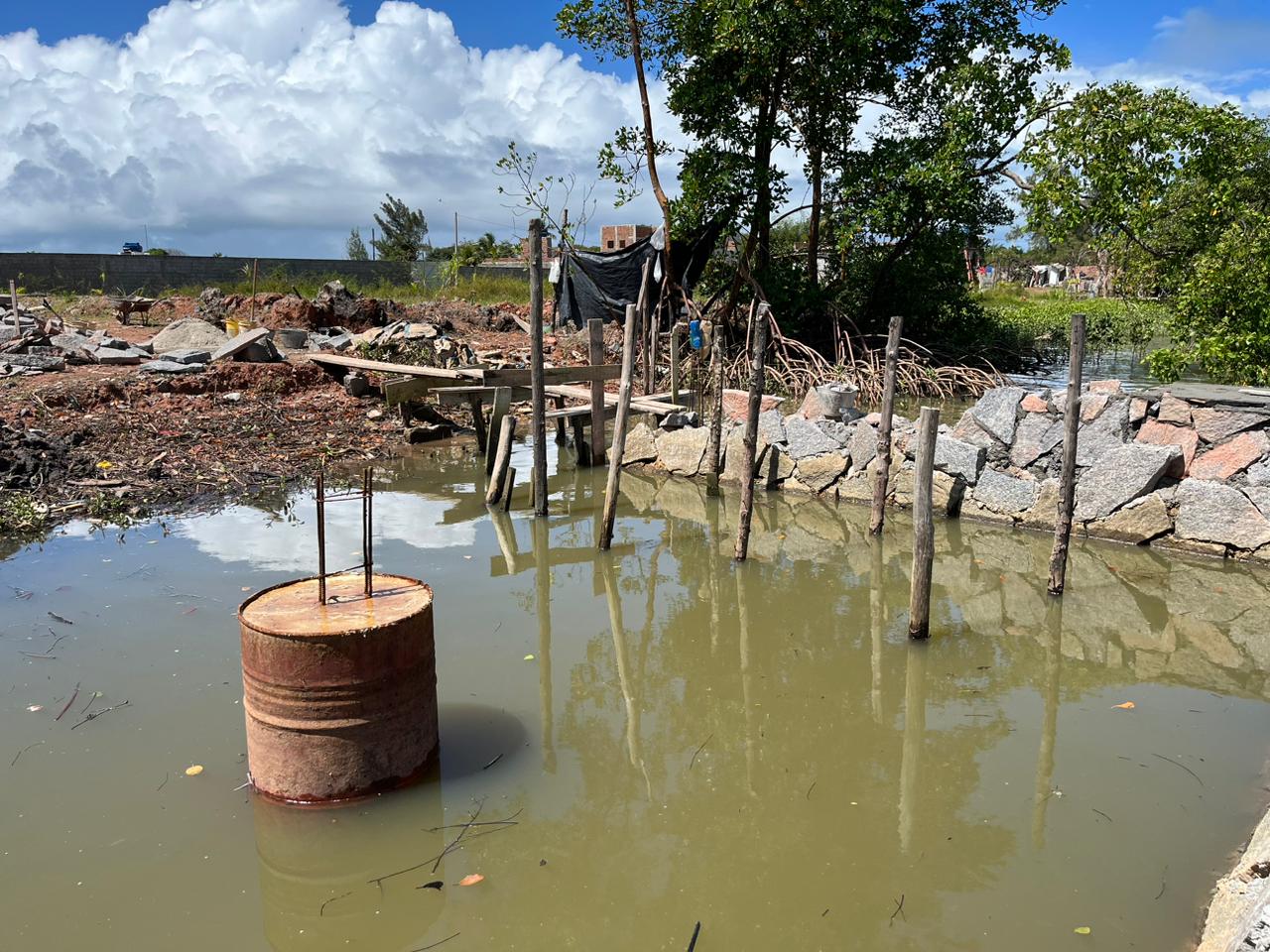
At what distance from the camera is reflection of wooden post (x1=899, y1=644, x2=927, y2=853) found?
4.34m

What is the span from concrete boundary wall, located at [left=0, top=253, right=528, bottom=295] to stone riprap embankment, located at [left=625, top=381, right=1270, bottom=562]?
2122 cm

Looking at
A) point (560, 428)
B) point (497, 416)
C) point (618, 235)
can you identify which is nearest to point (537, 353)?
point (497, 416)

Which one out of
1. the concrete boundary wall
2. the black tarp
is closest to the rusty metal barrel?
the black tarp

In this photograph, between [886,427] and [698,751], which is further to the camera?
[886,427]

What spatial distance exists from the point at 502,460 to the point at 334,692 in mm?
5927

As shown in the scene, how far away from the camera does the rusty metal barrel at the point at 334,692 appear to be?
400 centimetres

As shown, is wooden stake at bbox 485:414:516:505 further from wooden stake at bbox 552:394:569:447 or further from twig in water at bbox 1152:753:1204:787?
twig in water at bbox 1152:753:1204:787

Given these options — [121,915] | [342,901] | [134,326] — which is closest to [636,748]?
[342,901]

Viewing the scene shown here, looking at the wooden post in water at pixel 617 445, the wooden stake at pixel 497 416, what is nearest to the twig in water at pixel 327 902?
the wooden post in water at pixel 617 445

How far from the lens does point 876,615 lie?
23.0 ft

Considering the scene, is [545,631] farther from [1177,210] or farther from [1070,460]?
[1177,210]

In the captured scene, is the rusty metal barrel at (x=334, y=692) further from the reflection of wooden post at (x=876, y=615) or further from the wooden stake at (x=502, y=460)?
the wooden stake at (x=502, y=460)

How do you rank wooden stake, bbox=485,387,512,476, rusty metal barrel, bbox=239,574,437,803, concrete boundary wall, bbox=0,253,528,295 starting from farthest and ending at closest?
concrete boundary wall, bbox=0,253,528,295 < wooden stake, bbox=485,387,512,476 < rusty metal barrel, bbox=239,574,437,803

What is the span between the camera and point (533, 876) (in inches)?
152
